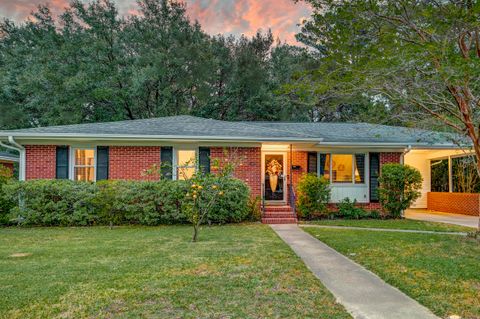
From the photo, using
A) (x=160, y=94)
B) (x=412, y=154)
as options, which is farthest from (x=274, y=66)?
(x=412, y=154)

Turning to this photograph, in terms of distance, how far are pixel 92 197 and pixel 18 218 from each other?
88.6 inches

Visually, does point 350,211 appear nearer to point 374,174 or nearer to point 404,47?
point 374,174

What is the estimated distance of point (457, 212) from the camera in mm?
13891

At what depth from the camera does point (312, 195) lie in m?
11.1

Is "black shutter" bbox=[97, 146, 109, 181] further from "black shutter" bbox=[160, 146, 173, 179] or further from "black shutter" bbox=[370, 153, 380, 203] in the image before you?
"black shutter" bbox=[370, 153, 380, 203]

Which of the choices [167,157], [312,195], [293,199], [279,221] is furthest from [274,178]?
[167,157]

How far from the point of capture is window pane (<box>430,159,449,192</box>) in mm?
14839

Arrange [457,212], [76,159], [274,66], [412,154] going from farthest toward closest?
[274,66], [412,154], [457,212], [76,159]

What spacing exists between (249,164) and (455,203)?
924cm

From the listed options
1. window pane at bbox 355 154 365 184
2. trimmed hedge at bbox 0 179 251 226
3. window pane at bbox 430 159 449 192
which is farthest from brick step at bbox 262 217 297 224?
window pane at bbox 430 159 449 192

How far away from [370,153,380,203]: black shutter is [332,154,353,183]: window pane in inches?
29.9

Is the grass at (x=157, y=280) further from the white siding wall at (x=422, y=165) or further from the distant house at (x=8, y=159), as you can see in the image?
the distant house at (x=8, y=159)

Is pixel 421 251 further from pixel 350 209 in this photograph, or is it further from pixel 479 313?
pixel 350 209

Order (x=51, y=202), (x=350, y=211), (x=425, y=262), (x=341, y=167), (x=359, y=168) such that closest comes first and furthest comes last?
(x=425, y=262) → (x=51, y=202) → (x=350, y=211) → (x=359, y=168) → (x=341, y=167)
